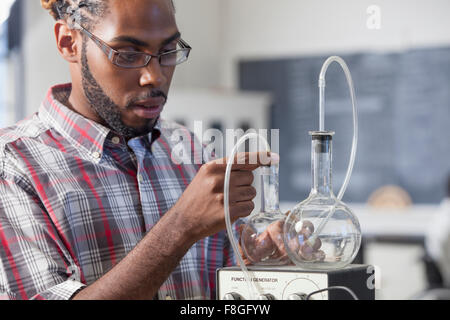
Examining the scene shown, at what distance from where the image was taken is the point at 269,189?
0.81 meters

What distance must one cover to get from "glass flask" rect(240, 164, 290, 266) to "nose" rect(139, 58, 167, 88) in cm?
20

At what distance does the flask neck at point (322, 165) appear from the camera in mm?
760

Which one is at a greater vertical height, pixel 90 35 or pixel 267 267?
pixel 90 35

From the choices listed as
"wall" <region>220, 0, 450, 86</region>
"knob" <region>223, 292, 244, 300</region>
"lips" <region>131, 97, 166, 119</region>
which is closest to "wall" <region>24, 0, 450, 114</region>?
"wall" <region>220, 0, 450, 86</region>

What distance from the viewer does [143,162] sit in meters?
1.01

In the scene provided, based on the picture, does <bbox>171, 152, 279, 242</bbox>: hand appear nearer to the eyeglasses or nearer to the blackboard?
the eyeglasses

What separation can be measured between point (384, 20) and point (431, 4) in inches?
151

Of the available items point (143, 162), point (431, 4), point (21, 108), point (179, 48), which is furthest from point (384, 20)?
point (431, 4)

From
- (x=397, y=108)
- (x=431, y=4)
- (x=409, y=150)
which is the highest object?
(x=431, y=4)

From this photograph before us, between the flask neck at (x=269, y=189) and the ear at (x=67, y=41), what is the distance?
34 centimetres

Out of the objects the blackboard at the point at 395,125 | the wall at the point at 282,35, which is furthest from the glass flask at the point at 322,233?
the blackboard at the point at 395,125

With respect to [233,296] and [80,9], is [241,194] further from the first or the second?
[80,9]

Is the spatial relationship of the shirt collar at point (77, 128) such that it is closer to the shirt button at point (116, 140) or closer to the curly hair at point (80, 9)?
the shirt button at point (116, 140)
